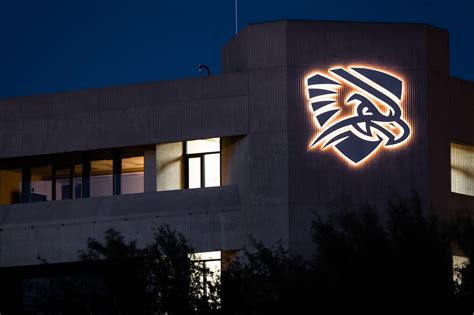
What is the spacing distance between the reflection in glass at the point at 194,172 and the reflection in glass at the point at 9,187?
25.4 ft

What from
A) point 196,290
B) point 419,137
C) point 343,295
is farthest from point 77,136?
point 343,295

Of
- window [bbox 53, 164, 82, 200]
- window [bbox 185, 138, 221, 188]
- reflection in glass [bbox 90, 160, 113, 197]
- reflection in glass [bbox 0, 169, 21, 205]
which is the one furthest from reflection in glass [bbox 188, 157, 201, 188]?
reflection in glass [bbox 0, 169, 21, 205]

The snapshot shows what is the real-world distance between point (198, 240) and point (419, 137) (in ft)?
28.6

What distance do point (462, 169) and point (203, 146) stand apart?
32.5 ft

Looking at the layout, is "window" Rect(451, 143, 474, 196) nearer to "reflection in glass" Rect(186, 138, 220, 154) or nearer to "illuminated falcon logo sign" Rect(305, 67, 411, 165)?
"illuminated falcon logo sign" Rect(305, 67, 411, 165)

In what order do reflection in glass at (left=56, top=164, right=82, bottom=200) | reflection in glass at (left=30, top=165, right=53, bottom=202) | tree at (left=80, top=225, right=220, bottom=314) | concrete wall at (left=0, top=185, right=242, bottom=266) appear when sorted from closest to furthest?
tree at (left=80, top=225, right=220, bottom=314)
concrete wall at (left=0, top=185, right=242, bottom=266)
reflection in glass at (left=56, top=164, right=82, bottom=200)
reflection in glass at (left=30, top=165, right=53, bottom=202)

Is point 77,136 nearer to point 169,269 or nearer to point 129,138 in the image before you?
point 129,138

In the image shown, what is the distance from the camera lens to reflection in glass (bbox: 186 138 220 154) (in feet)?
141

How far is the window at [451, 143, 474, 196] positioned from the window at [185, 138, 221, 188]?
891 cm

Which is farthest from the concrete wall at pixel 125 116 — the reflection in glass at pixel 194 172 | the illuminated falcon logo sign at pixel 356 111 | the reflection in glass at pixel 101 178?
the illuminated falcon logo sign at pixel 356 111

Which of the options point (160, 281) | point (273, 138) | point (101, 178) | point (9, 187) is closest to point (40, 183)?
point (9, 187)

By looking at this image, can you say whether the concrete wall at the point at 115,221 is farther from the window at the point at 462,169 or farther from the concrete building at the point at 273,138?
the window at the point at 462,169

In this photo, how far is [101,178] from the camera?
1785 inches

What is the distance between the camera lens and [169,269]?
29.1 m
